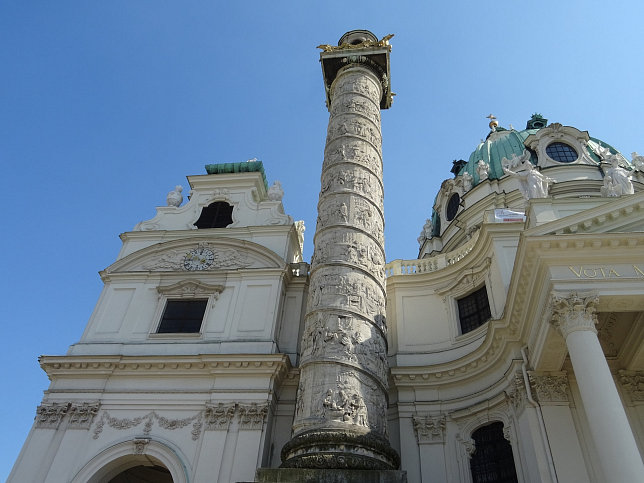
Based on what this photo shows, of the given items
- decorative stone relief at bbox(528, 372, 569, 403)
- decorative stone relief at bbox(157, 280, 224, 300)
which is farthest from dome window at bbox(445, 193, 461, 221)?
decorative stone relief at bbox(528, 372, 569, 403)

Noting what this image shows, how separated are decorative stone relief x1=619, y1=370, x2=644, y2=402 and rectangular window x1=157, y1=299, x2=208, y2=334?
35.7 feet

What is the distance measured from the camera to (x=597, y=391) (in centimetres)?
820

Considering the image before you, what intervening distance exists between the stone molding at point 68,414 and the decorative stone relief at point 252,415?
3957mm

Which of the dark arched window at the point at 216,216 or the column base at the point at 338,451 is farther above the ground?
the dark arched window at the point at 216,216

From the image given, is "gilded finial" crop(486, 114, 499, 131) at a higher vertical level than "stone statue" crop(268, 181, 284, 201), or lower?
higher

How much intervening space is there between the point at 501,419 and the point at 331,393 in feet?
18.1

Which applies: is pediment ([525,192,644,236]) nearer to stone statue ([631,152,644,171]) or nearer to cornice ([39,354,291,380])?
cornice ([39,354,291,380])

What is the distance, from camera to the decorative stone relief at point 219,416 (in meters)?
13.2

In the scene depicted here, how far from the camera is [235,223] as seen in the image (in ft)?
61.2

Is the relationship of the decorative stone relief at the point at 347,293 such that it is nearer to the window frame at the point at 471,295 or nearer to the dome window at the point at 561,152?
the window frame at the point at 471,295

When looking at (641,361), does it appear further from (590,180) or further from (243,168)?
(243,168)

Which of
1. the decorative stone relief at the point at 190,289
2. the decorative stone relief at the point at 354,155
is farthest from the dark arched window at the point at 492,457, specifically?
the decorative stone relief at the point at 190,289

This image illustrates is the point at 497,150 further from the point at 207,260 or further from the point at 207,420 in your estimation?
the point at 207,420

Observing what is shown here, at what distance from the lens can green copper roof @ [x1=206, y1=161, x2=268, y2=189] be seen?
21328 mm
